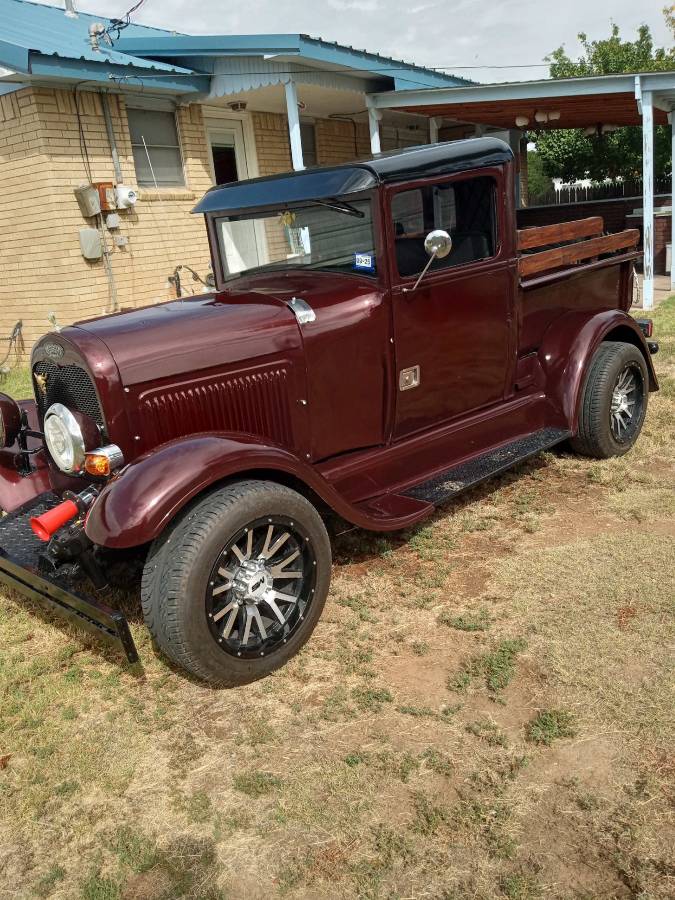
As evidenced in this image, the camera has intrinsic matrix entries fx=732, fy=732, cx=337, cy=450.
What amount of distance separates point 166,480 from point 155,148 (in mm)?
8188

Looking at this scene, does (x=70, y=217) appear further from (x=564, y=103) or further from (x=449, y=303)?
(x=564, y=103)

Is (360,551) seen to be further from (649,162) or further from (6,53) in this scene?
(649,162)

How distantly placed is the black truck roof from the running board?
1.47 metres

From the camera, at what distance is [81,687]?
2932 mm

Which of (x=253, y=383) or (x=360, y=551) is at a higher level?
(x=253, y=383)

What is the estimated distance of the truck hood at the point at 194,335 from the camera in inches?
115

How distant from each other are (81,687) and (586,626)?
2.07 m

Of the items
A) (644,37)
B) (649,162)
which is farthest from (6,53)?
(644,37)

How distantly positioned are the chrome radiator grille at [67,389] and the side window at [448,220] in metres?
1.54

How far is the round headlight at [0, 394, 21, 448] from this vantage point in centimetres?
362

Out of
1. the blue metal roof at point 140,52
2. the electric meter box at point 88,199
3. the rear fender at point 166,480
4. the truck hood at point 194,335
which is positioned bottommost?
the rear fender at point 166,480

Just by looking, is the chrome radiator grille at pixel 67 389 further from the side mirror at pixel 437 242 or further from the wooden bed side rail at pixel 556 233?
the wooden bed side rail at pixel 556 233

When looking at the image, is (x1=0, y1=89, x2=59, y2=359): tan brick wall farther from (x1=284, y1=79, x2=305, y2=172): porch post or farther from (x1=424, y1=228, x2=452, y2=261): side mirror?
(x1=424, y1=228, x2=452, y2=261): side mirror

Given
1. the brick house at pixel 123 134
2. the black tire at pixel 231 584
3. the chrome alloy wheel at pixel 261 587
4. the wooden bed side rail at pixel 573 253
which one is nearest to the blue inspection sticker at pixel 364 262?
the wooden bed side rail at pixel 573 253
